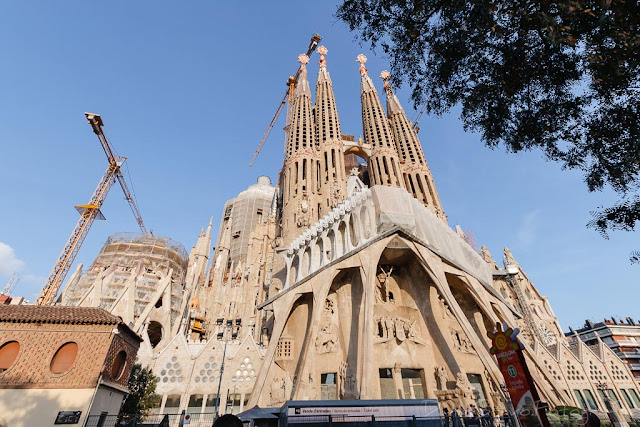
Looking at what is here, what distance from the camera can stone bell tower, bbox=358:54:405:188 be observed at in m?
35.7

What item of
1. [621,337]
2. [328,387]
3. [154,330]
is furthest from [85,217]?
[621,337]

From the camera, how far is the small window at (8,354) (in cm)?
1294

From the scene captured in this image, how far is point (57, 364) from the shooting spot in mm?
13281

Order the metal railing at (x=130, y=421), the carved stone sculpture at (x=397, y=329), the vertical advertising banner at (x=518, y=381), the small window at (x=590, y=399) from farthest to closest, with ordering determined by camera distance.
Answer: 1. the small window at (x=590, y=399)
2. the carved stone sculpture at (x=397, y=329)
3. the metal railing at (x=130, y=421)
4. the vertical advertising banner at (x=518, y=381)

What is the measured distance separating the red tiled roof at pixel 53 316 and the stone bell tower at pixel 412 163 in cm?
2904

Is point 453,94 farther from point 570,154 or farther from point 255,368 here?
point 255,368

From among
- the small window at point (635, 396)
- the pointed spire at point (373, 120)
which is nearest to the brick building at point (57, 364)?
the pointed spire at point (373, 120)

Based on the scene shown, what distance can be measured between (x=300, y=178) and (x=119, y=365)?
22278 mm

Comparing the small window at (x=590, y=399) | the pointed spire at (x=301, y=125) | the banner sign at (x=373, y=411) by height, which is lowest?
the banner sign at (x=373, y=411)

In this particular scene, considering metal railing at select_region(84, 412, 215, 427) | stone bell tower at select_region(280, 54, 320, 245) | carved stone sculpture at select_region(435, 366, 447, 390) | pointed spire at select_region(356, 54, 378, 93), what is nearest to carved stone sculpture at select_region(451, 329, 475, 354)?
carved stone sculpture at select_region(435, 366, 447, 390)

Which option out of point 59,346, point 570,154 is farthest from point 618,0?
point 59,346

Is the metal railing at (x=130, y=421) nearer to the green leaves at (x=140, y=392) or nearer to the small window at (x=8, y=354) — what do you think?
the green leaves at (x=140, y=392)

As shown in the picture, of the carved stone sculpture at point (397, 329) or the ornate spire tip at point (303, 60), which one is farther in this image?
the ornate spire tip at point (303, 60)

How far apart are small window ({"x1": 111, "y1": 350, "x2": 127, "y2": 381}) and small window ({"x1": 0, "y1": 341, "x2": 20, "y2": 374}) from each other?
3.56 m
